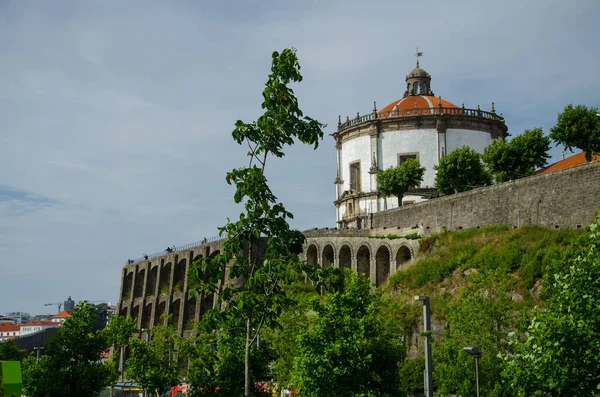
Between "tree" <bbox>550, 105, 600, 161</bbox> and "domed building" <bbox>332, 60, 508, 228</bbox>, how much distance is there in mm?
18285

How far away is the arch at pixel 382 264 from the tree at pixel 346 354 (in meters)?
29.2

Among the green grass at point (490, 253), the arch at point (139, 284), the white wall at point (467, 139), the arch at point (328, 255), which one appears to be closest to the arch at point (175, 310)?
the arch at point (139, 284)

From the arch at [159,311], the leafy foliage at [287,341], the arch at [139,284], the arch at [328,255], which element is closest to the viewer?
the leafy foliage at [287,341]

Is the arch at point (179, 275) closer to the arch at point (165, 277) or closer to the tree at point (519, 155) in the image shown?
the arch at point (165, 277)

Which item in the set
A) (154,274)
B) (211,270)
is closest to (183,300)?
(154,274)

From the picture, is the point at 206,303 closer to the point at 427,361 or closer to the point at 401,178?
the point at 401,178

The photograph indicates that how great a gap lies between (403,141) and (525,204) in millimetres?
25908

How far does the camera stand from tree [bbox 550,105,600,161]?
49.4 m

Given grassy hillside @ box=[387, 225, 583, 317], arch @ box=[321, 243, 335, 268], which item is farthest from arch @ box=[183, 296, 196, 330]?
grassy hillside @ box=[387, 225, 583, 317]

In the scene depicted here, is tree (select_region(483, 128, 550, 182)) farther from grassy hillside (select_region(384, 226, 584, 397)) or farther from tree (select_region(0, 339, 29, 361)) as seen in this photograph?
tree (select_region(0, 339, 29, 361))

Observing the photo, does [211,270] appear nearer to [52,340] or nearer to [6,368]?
[6,368]

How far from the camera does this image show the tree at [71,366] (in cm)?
3006

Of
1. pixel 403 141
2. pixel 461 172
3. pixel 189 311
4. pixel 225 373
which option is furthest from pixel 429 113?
pixel 225 373

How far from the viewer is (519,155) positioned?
183ft
